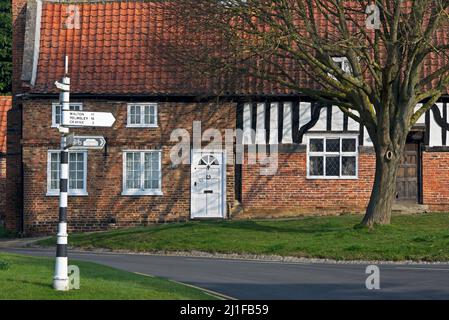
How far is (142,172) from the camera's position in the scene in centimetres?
3653

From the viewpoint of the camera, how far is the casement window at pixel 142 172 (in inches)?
1437

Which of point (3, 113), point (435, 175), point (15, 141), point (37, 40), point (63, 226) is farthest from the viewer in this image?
point (3, 113)

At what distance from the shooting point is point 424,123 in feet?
118

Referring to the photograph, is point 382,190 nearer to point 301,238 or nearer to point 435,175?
point 301,238

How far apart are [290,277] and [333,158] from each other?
53.4ft

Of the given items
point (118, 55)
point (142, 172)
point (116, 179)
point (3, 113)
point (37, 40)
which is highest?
point (37, 40)

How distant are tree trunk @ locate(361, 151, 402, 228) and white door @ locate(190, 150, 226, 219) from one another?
8.12 m

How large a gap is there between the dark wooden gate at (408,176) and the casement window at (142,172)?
8947 millimetres

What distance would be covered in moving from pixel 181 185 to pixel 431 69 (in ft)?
33.3

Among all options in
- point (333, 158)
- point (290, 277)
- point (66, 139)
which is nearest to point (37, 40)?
point (333, 158)

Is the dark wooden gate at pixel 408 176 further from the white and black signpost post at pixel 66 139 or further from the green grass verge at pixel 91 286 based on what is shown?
the white and black signpost post at pixel 66 139

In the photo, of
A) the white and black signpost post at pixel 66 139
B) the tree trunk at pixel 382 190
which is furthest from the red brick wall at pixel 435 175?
the white and black signpost post at pixel 66 139

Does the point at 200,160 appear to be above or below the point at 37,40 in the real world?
below

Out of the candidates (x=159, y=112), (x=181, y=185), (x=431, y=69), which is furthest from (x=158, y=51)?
(x=431, y=69)
